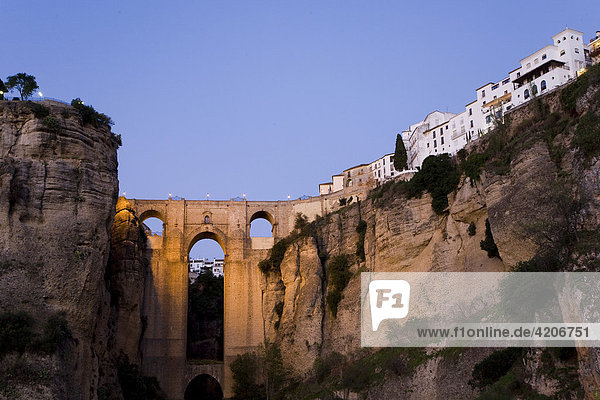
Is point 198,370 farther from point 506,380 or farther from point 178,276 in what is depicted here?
point 506,380

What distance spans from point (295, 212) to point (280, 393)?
51.9ft

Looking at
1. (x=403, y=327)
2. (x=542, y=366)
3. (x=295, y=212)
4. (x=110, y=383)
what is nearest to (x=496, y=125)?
(x=403, y=327)

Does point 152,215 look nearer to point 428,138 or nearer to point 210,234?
point 210,234

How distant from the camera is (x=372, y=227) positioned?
46656 millimetres

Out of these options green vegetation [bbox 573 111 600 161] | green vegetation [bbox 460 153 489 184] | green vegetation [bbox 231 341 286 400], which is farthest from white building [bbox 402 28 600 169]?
green vegetation [bbox 573 111 600 161]

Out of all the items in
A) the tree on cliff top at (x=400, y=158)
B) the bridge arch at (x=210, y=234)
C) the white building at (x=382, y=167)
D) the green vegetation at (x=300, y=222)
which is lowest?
the bridge arch at (x=210, y=234)

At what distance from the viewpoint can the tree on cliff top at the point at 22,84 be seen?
131 ft

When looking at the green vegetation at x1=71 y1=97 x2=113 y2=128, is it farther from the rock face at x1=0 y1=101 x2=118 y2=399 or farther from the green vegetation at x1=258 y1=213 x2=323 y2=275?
the green vegetation at x1=258 y1=213 x2=323 y2=275

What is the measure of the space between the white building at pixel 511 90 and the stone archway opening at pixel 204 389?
80.3 ft

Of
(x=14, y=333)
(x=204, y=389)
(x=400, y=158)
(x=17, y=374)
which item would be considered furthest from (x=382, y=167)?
(x=17, y=374)

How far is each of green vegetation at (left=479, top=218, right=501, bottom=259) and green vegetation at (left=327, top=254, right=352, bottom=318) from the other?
13.7 meters

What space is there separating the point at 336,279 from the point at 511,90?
2258 centimetres

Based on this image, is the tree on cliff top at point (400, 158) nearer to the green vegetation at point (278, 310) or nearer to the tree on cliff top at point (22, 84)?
the green vegetation at point (278, 310)

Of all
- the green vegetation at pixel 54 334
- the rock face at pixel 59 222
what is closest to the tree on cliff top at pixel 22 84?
the rock face at pixel 59 222
